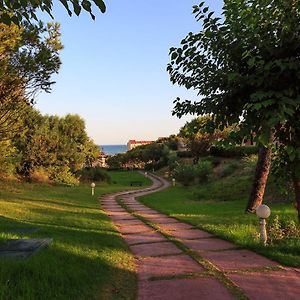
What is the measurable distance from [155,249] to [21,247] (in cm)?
289

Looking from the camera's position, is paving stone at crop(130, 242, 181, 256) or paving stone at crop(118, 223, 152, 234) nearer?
paving stone at crop(130, 242, 181, 256)

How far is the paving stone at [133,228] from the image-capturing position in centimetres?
1207

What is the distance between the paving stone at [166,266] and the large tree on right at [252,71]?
2.11 metres

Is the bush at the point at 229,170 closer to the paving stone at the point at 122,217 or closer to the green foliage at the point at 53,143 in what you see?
the green foliage at the point at 53,143

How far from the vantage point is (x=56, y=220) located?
1298 cm

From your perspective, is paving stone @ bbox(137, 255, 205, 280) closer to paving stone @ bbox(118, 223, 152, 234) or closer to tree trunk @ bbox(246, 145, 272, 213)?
paving stone @ bbox(118, 223, 152, 234)

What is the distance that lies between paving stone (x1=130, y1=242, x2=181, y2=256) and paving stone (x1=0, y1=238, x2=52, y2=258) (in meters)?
1.91

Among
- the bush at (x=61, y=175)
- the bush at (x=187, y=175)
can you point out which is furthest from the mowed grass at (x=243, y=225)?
the bush at (x=61, y=175)

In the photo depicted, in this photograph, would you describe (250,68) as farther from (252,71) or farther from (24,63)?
(24,63)

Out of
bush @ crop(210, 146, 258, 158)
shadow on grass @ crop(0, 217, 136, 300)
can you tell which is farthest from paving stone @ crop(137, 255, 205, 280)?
bush @ crop(210, 146, 258, 158)

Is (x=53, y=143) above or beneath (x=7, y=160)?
above

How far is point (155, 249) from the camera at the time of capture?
9.07 m

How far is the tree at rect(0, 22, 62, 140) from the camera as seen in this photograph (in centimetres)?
1251

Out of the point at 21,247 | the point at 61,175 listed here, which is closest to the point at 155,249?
the point at 21,247
